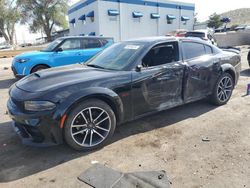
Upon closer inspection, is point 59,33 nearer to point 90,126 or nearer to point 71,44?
point 71,44

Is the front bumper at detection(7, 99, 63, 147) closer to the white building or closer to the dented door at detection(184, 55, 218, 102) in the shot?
the dented door at detection(184, 55, 218, 102)

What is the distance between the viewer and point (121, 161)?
11.0ft

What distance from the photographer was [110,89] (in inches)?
146

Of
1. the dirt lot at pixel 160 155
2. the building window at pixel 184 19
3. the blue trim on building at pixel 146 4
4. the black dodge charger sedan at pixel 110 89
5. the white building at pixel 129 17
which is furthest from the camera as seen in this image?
the building window at pixel 184 19

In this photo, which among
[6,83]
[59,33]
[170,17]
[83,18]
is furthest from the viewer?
[59,33]

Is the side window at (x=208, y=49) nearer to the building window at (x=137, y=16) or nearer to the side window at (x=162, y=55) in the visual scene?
the side window at (x=162, y=55)

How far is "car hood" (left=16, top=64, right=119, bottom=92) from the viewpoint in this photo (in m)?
3.53

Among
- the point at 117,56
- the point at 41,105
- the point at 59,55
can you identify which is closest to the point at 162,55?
the point at 117,56

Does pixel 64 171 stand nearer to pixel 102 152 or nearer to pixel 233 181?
pixel 102 152

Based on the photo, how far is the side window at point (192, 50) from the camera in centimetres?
475

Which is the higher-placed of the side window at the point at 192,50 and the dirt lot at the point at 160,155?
the side window at the point at 192,50

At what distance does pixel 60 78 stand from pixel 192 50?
2648mm

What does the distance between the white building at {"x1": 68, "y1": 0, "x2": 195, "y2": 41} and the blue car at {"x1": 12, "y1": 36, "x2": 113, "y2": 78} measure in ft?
53.0

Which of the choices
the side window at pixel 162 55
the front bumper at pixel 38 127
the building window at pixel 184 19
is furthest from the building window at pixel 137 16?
the front bumper at pixel 38 127
